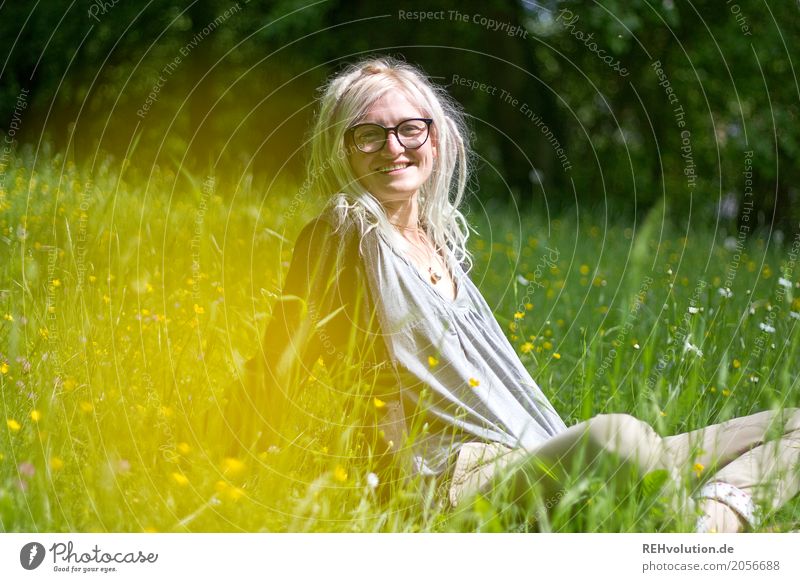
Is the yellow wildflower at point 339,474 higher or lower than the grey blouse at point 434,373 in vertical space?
lower

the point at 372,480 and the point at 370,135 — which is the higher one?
the point at 370,135

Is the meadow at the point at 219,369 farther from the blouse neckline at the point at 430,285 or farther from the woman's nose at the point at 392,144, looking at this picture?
the woman's nose at the point at 392,144

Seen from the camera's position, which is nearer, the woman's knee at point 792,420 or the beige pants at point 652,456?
the beige pants at point 652,456

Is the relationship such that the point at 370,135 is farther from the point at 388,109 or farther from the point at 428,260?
the point at 428,260

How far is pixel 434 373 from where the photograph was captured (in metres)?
2.34

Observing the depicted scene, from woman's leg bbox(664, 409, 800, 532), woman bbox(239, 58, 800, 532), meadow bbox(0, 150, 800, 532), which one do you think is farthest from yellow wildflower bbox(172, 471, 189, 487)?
woman's leg bbox(664, 409, 800, 532)

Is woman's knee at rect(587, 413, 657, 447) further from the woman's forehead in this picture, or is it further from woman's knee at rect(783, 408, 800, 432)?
the woman's forehead

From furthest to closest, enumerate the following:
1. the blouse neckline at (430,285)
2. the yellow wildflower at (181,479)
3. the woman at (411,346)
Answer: the blouse neckline at (430,285)
the woman at (411,346)
the yellow wildflower at (181,479)

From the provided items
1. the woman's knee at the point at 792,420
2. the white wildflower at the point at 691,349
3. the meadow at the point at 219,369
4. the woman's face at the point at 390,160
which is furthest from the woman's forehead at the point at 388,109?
the woman's knee at the point at 792,420

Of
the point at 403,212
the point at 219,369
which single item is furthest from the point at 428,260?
the point at 219,369

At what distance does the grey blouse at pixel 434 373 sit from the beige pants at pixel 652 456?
63mm

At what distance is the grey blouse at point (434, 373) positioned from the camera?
2.31 meters

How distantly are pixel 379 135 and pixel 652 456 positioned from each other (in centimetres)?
102

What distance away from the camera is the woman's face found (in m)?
2.43
